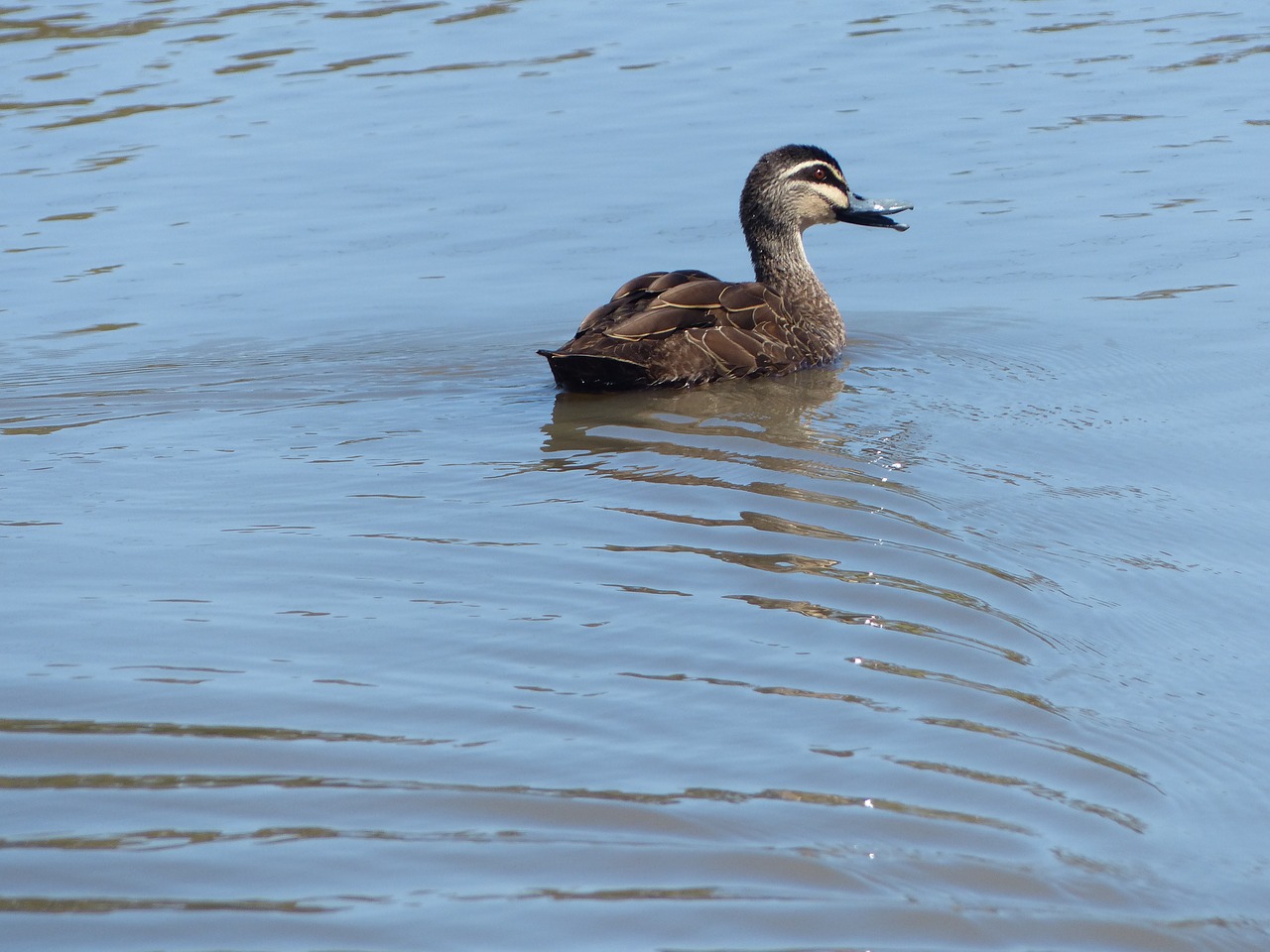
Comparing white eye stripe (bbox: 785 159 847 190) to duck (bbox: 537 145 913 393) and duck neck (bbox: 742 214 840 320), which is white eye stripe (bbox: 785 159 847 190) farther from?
duck neck (bbox: 742 214 840 320)

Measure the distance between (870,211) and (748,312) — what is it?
1356 millimetres

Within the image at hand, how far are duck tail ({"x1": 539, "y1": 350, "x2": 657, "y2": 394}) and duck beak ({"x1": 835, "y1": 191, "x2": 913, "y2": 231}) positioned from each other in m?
1.99

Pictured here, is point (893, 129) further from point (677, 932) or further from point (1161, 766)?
point (677, 932)

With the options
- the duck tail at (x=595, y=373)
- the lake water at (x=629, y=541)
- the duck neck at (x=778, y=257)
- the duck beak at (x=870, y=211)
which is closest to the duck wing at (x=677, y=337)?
the duck tail at (x=595, y=373)

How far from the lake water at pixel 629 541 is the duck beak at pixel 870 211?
0.45 metres

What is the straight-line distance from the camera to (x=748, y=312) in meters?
8.31

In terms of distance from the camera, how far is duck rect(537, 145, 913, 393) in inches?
309

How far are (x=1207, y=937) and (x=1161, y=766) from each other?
698 mm

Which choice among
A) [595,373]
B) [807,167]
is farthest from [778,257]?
[595,373]

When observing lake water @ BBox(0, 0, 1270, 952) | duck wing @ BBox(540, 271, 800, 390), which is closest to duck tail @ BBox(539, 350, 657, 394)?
duck wing @ BBox(540, 271, 800, 390)

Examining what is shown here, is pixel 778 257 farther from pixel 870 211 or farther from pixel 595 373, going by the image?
pixel 595 373

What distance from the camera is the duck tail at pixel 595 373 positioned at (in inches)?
303

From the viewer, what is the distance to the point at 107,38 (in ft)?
53.6

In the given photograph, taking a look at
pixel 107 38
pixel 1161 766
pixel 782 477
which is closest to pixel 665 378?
pixel 782 477
